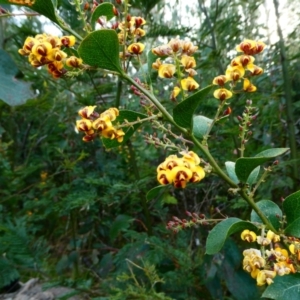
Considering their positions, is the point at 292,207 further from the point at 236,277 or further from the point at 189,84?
the point at 236,277

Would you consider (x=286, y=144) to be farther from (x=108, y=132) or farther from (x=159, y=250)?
(x=108, y=132)

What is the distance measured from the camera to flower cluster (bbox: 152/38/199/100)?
0.56m

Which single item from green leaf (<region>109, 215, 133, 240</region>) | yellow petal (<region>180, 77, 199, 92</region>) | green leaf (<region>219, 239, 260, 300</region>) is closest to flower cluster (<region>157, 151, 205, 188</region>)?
yellow petal (<region>180, 77, 199, 92</region>)

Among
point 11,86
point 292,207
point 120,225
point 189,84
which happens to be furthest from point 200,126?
point 120,225

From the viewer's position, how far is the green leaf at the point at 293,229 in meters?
0.55

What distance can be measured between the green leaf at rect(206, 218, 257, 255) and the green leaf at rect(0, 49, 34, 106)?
531 mm

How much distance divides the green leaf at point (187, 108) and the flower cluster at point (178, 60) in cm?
6

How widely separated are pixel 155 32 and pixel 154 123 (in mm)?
773

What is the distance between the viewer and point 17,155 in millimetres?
2064

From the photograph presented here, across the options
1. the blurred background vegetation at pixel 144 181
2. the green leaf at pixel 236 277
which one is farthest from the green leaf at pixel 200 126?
the green leaf at pixel 236 277

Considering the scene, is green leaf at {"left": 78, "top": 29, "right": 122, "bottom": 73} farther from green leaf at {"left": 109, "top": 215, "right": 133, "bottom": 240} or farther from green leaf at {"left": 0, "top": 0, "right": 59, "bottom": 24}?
green leaf at {"left": 109, "top": 215, "right": 133, "bottom": 240}

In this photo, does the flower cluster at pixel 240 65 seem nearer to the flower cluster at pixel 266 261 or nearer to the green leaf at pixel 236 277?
the flower cluster at pixel 266 261

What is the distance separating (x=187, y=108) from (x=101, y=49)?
0.12 meters

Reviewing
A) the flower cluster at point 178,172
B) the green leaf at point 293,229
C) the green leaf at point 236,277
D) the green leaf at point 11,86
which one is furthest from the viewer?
the green leaf at point 236,277
